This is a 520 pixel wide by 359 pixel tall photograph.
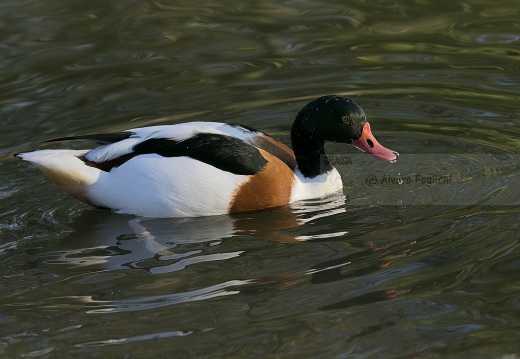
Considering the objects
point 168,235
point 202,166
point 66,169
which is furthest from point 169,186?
point 66,169

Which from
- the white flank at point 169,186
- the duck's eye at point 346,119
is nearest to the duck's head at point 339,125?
the duck's eye at point 346,119

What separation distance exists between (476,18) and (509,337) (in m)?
6.63

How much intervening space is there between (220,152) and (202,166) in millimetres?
186

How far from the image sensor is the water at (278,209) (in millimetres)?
5730

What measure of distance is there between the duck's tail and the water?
0.27 metres

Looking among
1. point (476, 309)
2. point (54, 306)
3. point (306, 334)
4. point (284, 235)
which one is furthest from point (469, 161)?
point (54, 306)

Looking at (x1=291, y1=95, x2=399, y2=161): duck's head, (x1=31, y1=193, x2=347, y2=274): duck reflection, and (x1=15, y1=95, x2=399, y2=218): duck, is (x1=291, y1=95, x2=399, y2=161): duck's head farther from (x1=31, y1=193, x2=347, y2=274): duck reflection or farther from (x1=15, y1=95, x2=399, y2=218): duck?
(x1=31, y1=193, x2=347, y2=274): duck reflection

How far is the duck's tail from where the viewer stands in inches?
304

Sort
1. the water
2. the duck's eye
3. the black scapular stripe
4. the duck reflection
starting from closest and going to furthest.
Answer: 1. the water
2. the duck reflection
3. the black scapular stripe
4. the duck's eye

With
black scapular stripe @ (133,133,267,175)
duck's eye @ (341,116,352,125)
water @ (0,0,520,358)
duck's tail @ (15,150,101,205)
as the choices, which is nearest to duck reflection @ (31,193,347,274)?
water @ (0,0,520,358)

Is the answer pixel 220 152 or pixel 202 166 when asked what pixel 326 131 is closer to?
pixel 220 152

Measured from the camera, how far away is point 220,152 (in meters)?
7.66

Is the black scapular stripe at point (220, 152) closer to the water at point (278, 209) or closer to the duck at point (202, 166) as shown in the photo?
the duck at point (202, 166)

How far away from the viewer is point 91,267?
691 centimetres
